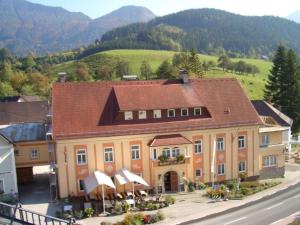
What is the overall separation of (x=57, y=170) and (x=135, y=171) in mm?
7707

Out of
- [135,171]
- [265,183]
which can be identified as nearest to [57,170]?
[135,171]

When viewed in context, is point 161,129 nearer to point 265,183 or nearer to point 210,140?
point 210,140

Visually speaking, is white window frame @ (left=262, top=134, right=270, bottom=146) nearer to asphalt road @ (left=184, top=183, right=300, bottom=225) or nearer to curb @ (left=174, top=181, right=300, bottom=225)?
curb @ (left=174, top=181, right=300, bottom=225)

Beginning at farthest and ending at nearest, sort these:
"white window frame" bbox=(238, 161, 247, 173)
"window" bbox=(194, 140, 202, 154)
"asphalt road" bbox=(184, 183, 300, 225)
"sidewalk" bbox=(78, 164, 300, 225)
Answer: "white window frame" bbox=(238, 161, 247, 173) → "window" bbox=(194, 140, 202, 154) → "sidewalk" bbox=(78, 164, 300, 225) → "asphalt road" bbox=(184, 183, 300, 225)

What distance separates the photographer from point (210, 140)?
44.6 meters

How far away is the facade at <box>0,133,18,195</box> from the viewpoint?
4081 cm

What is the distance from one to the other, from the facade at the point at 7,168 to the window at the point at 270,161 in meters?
27.6

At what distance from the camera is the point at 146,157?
4247 centimetres

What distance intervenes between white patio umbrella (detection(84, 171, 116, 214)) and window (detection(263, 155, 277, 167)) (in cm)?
1915

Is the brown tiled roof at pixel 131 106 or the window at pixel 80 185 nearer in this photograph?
the window at pixel 80 185

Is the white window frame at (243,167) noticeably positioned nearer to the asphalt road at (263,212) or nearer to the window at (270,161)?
the window at (270,161)

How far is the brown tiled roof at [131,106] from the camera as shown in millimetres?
41250

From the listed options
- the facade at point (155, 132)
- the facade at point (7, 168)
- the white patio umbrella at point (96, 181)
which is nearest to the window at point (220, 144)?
the facade at point (155, 132)

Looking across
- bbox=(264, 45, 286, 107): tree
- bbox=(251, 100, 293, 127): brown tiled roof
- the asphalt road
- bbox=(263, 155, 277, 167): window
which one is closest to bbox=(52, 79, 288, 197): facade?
bbox=(263, 155, 277, 167): window
